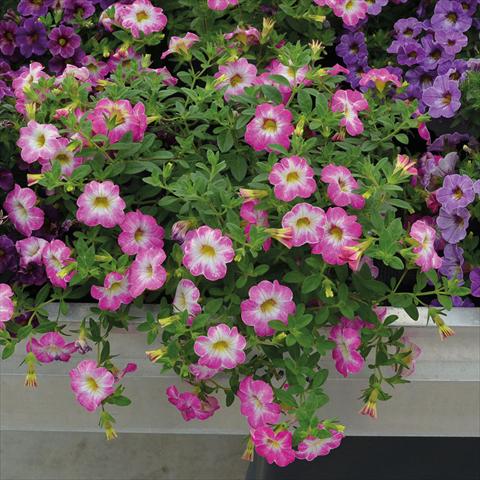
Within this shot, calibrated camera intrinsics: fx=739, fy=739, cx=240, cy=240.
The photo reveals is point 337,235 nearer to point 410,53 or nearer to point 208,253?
point 208,253

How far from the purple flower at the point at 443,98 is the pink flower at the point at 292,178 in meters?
0.33

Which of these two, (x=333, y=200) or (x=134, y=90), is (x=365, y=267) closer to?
(x=333, y=200)

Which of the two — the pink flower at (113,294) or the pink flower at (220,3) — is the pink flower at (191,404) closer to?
the pink flower at (113,294)

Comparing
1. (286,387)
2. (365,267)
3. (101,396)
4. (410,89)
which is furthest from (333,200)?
(410,89)

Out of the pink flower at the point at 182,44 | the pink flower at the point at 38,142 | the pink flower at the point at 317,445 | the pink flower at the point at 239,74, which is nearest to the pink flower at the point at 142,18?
the pink flower at the point at 182,44

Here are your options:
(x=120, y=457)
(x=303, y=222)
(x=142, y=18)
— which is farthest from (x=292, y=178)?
(x=120, y=457)

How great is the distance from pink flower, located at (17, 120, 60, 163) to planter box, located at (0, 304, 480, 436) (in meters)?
0.17

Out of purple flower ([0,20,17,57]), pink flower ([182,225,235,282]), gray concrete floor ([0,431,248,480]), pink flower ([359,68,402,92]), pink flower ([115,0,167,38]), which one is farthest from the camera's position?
gray concrete floor ([0,431,248,480])

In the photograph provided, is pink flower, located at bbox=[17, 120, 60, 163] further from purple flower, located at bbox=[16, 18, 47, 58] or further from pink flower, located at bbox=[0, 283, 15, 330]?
purple flower, located at bbox=[16, 18, 47, 58]

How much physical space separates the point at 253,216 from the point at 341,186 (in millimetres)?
98

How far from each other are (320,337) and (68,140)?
0.35 meters

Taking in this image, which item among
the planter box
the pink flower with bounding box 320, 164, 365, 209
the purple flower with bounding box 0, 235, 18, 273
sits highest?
the pink flower with bounding box 320, 164, 365, 209

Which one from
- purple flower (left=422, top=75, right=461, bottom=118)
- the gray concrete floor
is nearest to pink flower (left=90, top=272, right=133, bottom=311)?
purple flower (left=422, top=75, right=461, bottom=118)

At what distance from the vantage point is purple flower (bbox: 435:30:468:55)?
3.62ft
